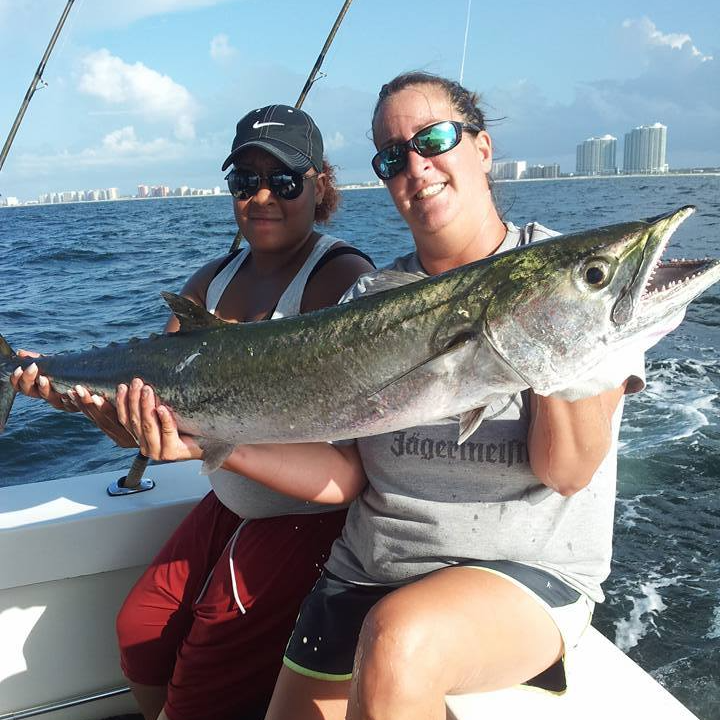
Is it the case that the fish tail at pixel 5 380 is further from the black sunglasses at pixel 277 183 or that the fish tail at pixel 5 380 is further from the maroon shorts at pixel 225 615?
the black sunglasses at pixel 277 183

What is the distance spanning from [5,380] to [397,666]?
258 centimetres

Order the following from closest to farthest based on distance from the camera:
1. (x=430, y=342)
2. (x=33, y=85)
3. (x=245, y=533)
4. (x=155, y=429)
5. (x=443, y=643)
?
1. (x=443, y=643)
2. (x=430, y=342)
3. (x=155, y=429)
4. (x=245, y=533)
5. (x=33, y=85)

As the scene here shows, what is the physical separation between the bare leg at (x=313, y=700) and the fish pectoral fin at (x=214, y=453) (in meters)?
0.79

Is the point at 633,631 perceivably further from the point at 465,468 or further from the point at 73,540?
the point at 73,540

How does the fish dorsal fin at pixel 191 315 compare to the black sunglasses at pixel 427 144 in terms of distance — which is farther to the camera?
the fish dorsal fin at pixel 191 315

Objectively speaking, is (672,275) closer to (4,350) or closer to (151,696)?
(151,696)

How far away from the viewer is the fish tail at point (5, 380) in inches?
143

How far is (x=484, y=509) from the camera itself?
244 cm

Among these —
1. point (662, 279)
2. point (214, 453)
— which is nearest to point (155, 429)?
point (214, 453)

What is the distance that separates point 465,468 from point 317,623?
78 cm

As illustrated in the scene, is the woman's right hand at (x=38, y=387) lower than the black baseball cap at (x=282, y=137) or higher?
lower

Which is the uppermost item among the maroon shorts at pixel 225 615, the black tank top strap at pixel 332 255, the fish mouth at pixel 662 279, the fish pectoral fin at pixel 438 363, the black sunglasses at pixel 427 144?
the black sunglasses at pixel 427 144

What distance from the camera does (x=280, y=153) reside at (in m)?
3.35

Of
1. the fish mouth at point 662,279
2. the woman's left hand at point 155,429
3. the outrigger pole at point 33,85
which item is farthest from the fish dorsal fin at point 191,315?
the outrigger pole at point 33,85
